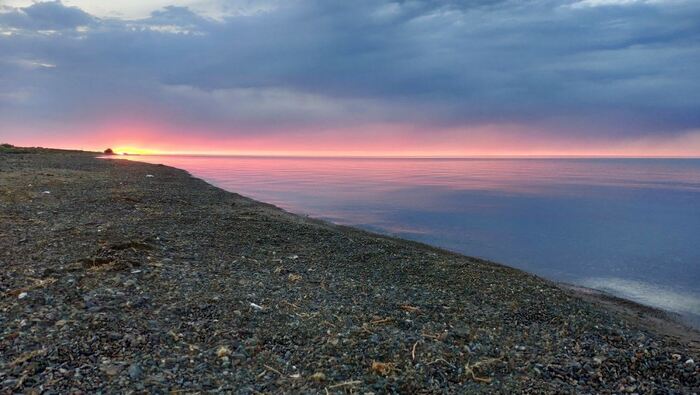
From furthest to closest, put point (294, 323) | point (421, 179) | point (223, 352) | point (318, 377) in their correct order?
point (421, 179) < point (294, 323) < point (223, 352) < point (318, 377)

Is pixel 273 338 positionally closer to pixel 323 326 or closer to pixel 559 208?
pixel 323 326

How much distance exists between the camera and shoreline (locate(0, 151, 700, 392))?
4816 millimetres

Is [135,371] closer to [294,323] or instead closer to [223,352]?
[223,352]

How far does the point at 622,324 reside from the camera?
752 centimetres

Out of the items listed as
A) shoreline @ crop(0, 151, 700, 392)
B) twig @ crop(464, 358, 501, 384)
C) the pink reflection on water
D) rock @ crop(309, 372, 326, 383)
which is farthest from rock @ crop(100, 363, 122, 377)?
the pink reflection on water

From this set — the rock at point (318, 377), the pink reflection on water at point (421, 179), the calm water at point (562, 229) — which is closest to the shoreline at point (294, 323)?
the rock at point (318, 377)

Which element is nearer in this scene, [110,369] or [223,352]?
[110,369]

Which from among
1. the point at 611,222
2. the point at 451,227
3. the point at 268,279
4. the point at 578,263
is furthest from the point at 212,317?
the point at 611,222

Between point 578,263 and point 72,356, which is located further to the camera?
point 578,263

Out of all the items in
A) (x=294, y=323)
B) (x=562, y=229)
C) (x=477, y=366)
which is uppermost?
(x=294, y=323)

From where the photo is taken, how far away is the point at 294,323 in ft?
20.3

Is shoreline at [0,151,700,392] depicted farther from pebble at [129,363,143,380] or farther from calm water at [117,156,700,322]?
calm water at [117,156,700,322]

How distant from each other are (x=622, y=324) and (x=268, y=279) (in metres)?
6.69

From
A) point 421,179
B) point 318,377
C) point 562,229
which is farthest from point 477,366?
point 421,179
